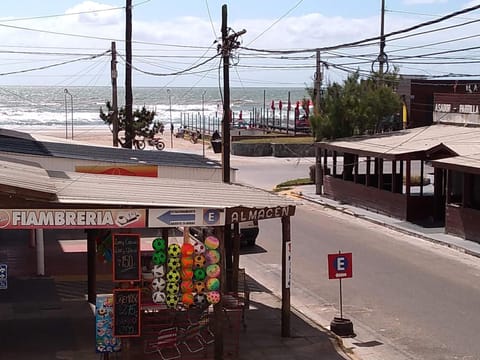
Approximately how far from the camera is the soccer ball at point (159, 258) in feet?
41.0

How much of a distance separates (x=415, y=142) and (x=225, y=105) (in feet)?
40.2

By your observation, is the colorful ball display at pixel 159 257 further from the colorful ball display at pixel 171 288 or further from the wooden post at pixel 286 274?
the wooden post at pixel 286 274

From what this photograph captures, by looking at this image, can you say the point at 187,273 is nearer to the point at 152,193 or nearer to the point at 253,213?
the point at 253,213

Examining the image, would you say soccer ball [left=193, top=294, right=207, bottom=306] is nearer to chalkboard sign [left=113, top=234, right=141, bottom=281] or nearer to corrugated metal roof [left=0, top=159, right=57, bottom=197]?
chalkboard sign [left=113, top=234, right=141, bottom=281]

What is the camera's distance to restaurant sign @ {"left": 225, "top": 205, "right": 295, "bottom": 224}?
12453 mm

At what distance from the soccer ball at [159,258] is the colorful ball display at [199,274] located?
0.51 metres

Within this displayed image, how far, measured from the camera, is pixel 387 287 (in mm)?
19422

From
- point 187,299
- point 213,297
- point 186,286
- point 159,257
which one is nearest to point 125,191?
point 159,257

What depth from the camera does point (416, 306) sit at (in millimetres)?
17438

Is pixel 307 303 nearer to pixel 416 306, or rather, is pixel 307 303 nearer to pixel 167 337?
pixel 416 306

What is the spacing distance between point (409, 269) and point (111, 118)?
21244 mm

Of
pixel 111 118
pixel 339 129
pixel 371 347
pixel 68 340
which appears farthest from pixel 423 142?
pixel 68 340

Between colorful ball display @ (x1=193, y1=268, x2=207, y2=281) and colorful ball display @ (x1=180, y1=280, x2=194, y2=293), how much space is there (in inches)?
4.4

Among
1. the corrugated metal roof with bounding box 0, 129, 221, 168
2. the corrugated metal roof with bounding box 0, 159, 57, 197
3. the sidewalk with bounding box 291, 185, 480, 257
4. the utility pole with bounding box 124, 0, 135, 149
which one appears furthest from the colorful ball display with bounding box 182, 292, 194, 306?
the utility pole with bounding box 124, 0, 135, 149
